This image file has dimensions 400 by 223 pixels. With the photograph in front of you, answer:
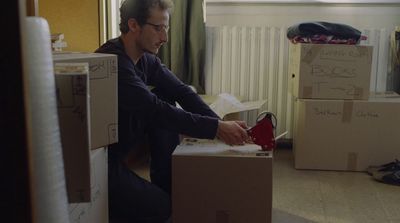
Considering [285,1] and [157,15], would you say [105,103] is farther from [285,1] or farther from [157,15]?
[285,1]

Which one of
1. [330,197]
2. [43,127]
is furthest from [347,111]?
[43,127]

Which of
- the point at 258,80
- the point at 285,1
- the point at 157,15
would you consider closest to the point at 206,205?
the point at 157,15

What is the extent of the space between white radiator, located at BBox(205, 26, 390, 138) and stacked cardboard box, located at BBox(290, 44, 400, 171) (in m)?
0.39

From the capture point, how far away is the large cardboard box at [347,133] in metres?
2.78

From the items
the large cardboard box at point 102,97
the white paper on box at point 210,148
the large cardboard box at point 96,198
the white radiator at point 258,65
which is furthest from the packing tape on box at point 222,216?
the white radiator at point 258,65

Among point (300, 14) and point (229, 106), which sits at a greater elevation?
point (300, 14)

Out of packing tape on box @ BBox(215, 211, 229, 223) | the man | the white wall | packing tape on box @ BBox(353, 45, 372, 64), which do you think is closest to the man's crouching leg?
the man

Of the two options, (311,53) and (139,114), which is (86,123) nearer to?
(139,114)

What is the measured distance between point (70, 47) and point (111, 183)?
97cm

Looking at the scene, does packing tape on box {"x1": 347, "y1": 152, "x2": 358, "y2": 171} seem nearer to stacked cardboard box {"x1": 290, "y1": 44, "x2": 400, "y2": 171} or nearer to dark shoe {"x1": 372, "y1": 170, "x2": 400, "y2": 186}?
stacked cardboard box {"x1": 290, "y1": 44, "x2": 400, "y2": 171}

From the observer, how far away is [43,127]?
0.83m

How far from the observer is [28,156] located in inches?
28.5

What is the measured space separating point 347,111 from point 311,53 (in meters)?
0.37

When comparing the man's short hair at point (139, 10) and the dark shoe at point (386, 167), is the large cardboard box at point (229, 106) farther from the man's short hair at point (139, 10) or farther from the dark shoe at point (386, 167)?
the man's short hair at point (139, 10)
